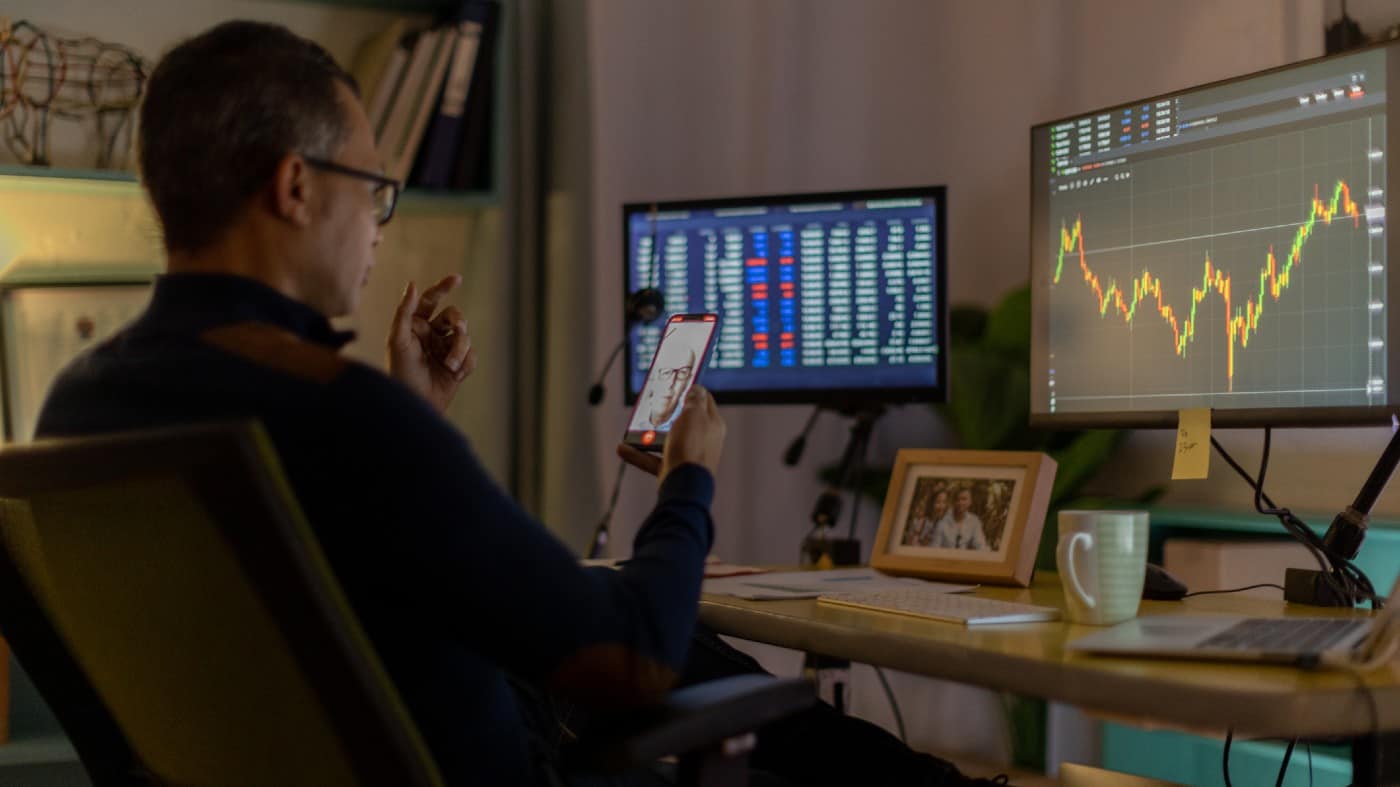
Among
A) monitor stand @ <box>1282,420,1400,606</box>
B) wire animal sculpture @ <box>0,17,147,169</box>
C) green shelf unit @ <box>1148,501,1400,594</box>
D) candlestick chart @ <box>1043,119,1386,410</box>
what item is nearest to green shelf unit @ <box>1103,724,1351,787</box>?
green shelf unit @ <box>1148,501,1400,594</box>

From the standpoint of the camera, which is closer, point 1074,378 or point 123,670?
point 123,670

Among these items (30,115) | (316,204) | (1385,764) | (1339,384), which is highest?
(30,115)

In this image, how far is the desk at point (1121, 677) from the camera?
0.85 m

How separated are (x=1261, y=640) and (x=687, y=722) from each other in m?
0.44

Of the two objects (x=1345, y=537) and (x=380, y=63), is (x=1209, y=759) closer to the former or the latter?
(x=1345, y=537)

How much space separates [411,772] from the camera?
2.65ft

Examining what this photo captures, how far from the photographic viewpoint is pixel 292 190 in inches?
40.4

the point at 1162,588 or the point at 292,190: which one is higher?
the point at 292,190

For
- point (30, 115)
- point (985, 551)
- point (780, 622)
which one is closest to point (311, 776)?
point (780, 622)

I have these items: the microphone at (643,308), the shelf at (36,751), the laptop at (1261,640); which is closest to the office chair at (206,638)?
the laptop at (1261,640)

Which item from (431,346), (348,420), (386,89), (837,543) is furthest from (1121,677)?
(386,89)

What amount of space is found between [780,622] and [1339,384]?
1.99ft

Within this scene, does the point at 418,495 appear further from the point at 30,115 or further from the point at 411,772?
the point at 30,115

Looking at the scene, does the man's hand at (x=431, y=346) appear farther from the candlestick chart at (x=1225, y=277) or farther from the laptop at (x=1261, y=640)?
the laptop at (x=1261, y=640)
